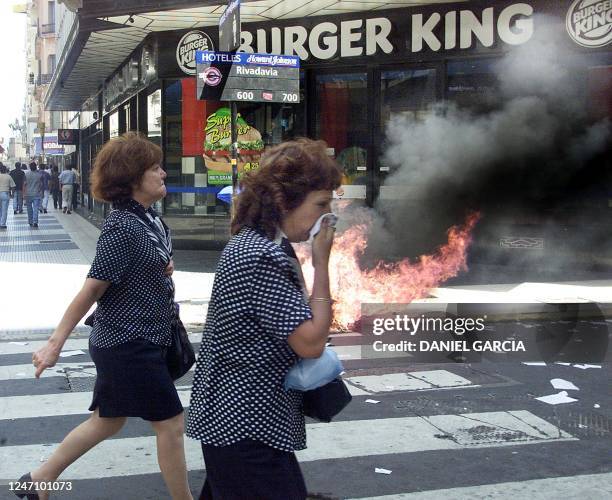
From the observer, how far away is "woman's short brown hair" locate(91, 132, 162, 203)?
344cm

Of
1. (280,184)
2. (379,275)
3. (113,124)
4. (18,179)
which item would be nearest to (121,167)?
(280,184)

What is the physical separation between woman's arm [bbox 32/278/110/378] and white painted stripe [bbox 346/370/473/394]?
3011mm

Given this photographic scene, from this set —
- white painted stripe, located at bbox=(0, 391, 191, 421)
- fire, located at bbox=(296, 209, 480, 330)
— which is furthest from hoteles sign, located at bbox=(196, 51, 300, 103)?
white painted stripe, located at bbox=(0, 391, 191, 421)

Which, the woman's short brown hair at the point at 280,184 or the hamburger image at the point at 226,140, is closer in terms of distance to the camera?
the woman's short brown hair at the point at 280,184

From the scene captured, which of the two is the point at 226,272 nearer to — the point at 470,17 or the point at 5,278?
the point at 5,278

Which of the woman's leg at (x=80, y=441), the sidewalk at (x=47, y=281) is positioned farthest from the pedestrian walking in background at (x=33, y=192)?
the woman's leg at (x=80, y=441)

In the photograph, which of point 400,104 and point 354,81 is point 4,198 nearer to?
point 354,81

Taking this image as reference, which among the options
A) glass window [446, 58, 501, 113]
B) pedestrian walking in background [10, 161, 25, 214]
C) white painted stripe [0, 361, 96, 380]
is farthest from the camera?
pedestrian walking in background [10, 161, 25, 214]

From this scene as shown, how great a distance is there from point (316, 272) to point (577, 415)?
3.60m

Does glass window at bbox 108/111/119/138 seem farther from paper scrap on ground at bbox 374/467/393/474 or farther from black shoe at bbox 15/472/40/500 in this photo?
black shoe at bbox 15/472/40/500

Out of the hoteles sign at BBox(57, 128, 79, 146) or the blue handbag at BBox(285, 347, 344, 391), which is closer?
the blue handbag at BBox(285, 347, 344, 391)

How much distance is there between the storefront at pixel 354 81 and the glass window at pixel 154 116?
0.12ft

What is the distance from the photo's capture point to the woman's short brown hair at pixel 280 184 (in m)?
2.35

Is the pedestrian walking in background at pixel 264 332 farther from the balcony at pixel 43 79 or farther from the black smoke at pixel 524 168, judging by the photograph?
the balcony at pixel 43 79
